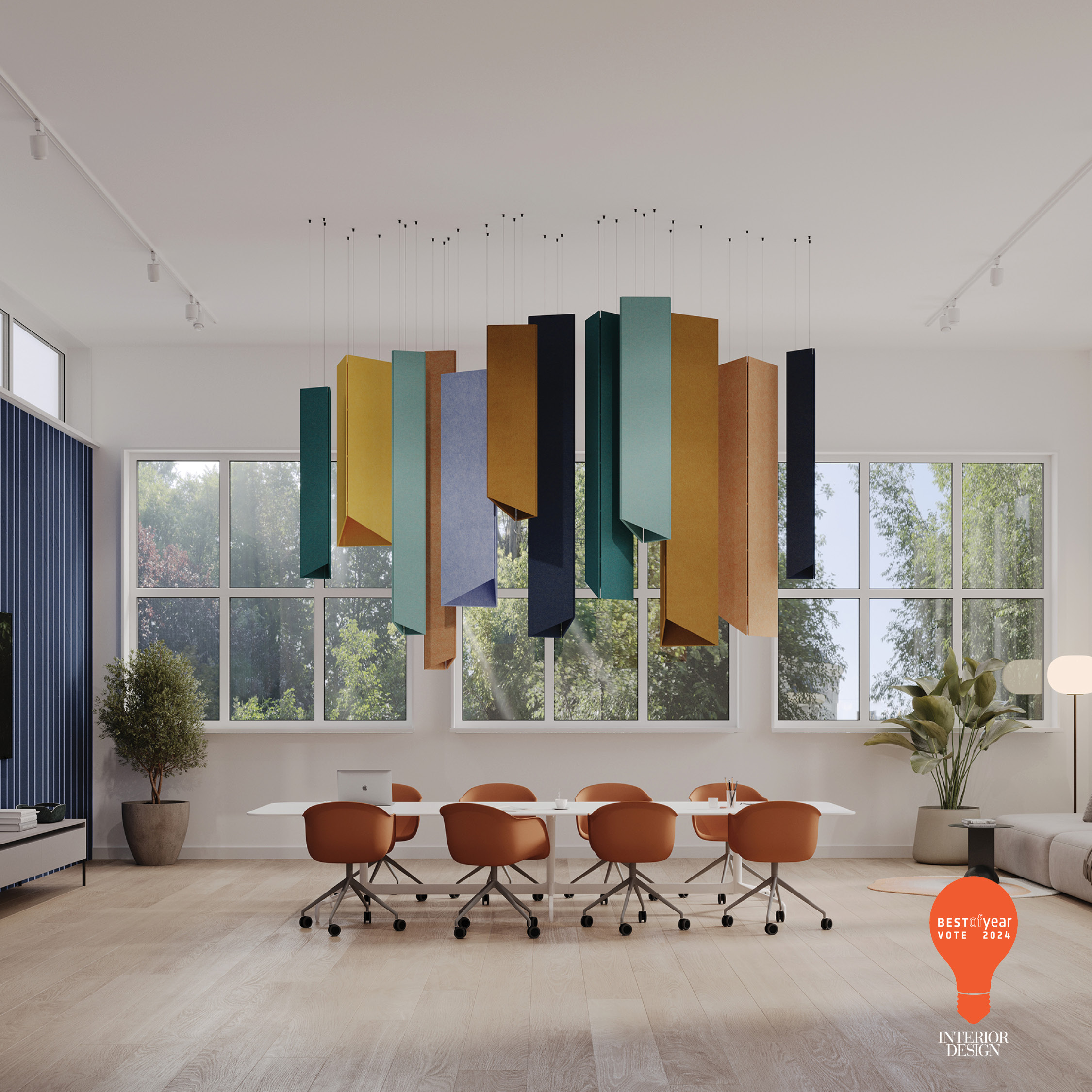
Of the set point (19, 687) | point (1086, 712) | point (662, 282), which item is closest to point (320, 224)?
point (662, 282)

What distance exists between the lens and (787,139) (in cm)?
555

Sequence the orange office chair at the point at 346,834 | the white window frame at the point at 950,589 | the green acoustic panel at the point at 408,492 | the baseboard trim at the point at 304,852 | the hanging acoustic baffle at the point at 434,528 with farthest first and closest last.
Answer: the white window frame at the point at 950,589 → the baseboard trim at the point at 304,852 → the orange office chair at the point at 346,834 → the hanging acoustic baffle at the point at 434,528 → the green acoustic panel at the point at 408,492

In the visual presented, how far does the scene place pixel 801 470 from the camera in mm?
4711

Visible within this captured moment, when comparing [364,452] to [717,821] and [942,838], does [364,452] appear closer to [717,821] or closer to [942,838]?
[717,821]

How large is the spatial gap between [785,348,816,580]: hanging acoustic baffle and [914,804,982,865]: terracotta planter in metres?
4.93

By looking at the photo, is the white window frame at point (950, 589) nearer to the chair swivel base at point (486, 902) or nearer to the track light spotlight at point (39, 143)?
the chair swivel base at point (486, 902)

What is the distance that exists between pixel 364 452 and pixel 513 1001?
2.63 metres

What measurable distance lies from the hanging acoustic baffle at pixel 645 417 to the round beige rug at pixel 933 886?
15.0ft

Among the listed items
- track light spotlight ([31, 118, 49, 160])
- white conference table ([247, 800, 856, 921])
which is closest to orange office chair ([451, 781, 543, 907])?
white conference table ([247, 800, 856, 921])

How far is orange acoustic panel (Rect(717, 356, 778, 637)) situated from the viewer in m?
4.39

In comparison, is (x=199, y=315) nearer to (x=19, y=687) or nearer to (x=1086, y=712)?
(x=19, y=687)

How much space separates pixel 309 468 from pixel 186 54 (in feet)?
6.24

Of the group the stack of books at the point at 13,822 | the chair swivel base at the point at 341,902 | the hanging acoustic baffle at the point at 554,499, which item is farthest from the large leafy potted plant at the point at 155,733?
A: the hanging acoustic baffle at the point at 554,499

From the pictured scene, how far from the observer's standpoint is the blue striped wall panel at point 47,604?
7.62 metres
